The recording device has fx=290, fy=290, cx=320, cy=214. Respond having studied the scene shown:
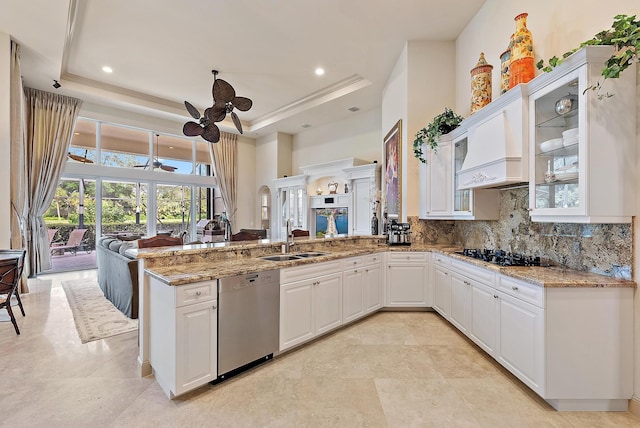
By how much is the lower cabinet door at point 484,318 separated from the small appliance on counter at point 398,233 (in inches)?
55.5

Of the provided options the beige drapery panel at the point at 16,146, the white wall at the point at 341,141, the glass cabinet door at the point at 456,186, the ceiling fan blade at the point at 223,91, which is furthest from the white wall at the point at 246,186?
the glass cabinet door at the point at 456,186

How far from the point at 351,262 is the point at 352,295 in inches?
15.9

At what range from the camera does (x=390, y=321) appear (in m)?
3.74

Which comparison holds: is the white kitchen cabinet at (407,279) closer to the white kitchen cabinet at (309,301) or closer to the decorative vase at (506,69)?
the white kitchen cabinet at (309,301)

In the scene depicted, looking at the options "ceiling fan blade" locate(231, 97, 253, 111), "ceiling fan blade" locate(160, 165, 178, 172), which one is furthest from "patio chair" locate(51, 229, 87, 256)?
"ceiling fan blade" locate(231, 97, 253, 111)

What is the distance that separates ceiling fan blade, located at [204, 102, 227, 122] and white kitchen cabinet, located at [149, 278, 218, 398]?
338cm

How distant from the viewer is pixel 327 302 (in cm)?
322

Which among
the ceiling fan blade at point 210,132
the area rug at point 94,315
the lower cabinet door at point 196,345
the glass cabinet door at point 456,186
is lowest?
the area rug at point 94,315

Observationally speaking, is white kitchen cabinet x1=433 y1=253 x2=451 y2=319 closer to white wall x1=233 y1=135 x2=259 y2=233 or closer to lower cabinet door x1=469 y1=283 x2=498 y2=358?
lower cabinet door x1=469 y1=283 x2=498 y2=358

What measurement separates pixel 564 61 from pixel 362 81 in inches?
156

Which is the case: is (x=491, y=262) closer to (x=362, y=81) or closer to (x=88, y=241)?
(x=362, y=81)

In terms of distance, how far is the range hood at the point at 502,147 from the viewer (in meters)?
2.58

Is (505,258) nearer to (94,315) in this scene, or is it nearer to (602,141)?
(602,141)

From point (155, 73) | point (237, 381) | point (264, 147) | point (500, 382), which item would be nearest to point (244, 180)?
point (264, 147)
